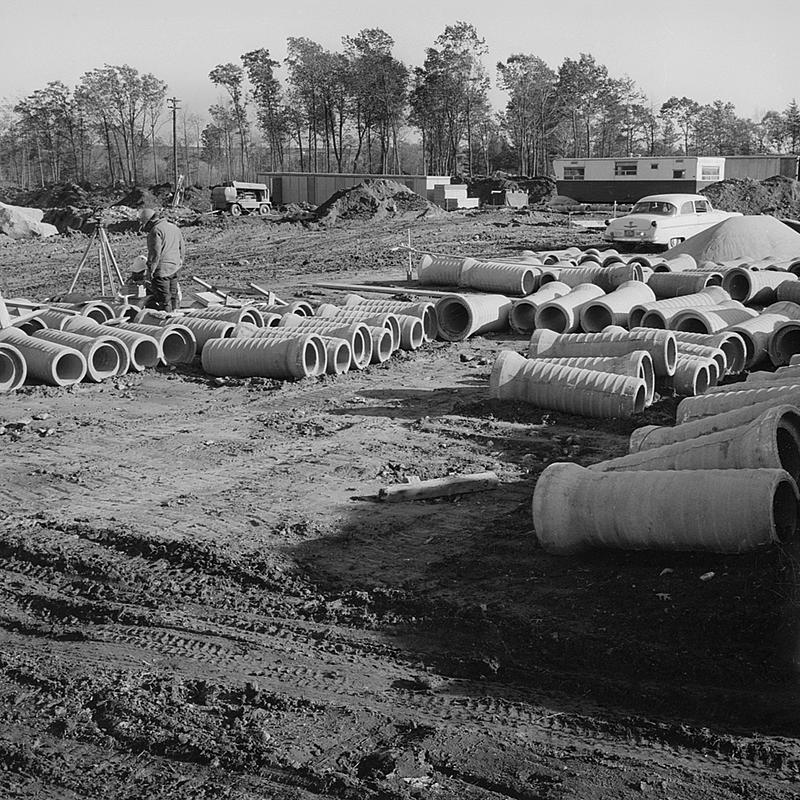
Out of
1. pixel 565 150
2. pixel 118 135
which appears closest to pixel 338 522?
pixel 565 150

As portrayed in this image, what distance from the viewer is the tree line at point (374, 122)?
68.6 metres

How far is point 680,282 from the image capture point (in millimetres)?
15656

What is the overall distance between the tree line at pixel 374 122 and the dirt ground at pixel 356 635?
204 ft

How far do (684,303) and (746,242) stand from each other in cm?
736

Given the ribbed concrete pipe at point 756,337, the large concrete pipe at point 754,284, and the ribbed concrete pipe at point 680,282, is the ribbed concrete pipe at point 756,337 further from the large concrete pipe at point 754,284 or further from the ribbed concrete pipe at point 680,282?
the ribbed concrete pipe at point 680,282

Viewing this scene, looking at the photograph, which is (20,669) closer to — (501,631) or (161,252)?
(501,631)

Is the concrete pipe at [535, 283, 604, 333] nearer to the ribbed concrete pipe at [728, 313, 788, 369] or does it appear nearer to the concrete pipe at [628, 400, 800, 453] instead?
the ribbed concrete pipe at [728, 313, 788, 369]

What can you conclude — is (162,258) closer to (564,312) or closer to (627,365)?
(564,312)

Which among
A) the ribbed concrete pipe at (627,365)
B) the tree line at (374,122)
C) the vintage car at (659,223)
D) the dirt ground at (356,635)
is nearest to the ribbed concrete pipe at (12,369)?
the dirt ground at (356,635)

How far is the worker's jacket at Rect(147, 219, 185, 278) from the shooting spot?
13711 millimetres

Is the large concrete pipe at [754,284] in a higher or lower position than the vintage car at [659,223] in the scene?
lower

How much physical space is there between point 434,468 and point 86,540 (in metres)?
3.14

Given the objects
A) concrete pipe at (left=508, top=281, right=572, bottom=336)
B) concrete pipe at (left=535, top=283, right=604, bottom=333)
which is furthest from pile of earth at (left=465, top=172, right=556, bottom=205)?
concrete pipe at (left=535, top=283, right=604, bottom=333)

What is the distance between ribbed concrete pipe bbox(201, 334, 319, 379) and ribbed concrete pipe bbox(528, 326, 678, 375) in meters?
2.84
